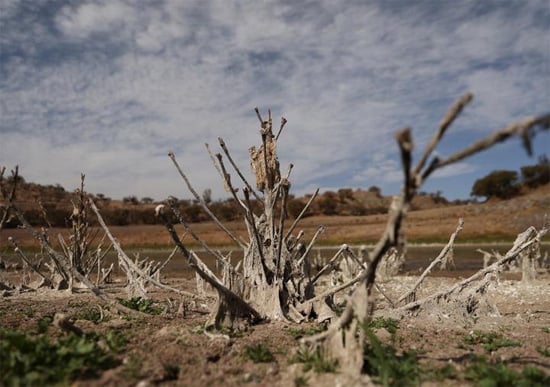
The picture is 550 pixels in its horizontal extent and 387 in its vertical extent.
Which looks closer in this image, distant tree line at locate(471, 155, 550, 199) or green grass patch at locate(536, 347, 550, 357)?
green grass patch at locate(536, 347, 550, 357)

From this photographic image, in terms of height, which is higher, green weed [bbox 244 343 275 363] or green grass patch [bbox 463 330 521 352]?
green weed [bbox 244 343 275 363]

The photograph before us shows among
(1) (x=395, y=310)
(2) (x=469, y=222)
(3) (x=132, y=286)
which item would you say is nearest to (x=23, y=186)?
(2) (x=469, y=222)

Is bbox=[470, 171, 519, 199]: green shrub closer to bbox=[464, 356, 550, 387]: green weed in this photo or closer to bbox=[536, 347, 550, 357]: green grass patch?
bbox=[536, 347, 550, 357]: green grass patch

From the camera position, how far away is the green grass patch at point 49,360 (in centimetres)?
291

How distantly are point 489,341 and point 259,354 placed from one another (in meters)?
2.49

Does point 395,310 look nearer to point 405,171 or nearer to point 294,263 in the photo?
point 294,263

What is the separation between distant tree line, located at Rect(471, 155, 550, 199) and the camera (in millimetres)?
56844

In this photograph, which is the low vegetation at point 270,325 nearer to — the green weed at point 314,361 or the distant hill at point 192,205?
the green weed at point 314,361

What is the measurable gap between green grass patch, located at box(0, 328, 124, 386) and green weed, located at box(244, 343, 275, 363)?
3.39 ft

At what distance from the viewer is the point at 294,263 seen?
5734mm

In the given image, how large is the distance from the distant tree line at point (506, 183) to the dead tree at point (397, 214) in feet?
198

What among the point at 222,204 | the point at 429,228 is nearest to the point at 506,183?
the point at 429,228

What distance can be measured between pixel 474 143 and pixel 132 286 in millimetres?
6628

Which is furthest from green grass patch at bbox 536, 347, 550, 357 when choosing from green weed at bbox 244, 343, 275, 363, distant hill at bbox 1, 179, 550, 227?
distant hill at bbox 1, 179, 550, 227
